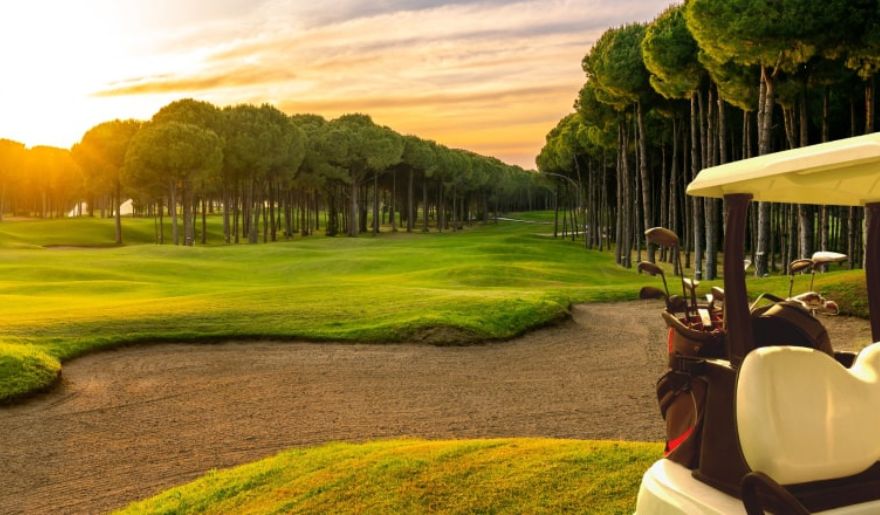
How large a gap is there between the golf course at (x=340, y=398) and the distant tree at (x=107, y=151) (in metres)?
56.1

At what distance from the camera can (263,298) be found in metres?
29.6

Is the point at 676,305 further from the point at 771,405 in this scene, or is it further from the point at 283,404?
the point at 283,404

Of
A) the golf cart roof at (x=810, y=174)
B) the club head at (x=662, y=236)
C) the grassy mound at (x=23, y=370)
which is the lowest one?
the grassy mound at (x=23, y=370)

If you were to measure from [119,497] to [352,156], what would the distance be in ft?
294

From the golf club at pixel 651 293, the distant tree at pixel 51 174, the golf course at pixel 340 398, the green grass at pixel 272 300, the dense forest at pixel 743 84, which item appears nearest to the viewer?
the golf club at pixel 651 293

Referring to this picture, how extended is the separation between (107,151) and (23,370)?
248ft

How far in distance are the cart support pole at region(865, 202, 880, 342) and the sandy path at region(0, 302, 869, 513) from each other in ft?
28.7

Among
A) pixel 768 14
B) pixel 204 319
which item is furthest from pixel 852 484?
pixel 768 14

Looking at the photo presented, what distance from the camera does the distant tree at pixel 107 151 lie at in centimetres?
8631

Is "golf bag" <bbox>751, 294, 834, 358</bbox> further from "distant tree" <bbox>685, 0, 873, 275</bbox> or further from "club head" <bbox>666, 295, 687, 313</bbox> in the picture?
"distant tree" <bbox>685, 0, 873, 275</bbox>

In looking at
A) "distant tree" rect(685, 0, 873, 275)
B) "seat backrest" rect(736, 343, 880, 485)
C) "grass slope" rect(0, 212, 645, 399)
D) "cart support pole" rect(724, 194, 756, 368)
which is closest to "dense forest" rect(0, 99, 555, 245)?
"grass slope" rect(0, 212, 645, 399)

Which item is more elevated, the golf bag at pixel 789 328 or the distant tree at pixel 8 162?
the distant tree at pixel 8 162

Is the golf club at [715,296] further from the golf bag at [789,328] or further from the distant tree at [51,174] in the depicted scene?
the distant tree at [51,174]

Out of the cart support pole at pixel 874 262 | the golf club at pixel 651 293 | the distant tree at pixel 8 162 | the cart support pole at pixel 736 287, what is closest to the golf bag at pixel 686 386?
the cart support pole at pixel 736 287
